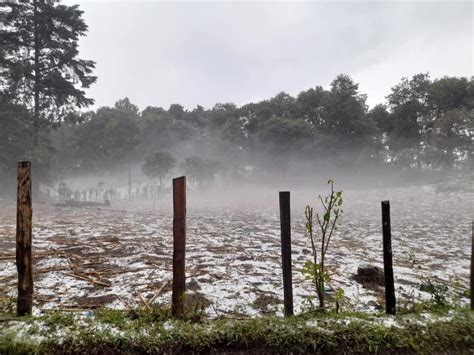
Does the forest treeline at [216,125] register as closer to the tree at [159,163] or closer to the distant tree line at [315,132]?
the distant tree line at [315,132]

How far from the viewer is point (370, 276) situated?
360 centimetres

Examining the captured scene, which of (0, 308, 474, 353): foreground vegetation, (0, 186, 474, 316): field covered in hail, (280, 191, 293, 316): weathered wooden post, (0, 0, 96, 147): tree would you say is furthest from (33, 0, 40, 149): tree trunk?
(280, 191, 293, 316): weathered wooden post

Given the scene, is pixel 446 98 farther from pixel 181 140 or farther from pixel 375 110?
pixel 181 140

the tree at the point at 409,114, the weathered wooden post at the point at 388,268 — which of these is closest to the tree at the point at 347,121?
the tree at the point at 409,114

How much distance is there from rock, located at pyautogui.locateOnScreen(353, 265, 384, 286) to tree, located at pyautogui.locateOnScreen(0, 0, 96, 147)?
22.6 m

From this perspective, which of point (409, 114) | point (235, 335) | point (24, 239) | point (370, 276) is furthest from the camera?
point (409, 114)

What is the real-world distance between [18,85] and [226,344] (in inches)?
945

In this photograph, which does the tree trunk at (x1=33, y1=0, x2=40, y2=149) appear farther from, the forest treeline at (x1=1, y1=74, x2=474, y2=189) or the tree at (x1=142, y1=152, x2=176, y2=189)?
the tree at (x1=142, y1=152, x2=176, y2=189)

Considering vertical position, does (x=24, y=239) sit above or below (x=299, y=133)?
below

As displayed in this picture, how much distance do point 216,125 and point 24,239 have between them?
49.5 meters

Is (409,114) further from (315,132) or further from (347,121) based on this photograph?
(315,132)

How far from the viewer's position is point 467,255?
4957 millimetres

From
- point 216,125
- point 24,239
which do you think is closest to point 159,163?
point 216,125

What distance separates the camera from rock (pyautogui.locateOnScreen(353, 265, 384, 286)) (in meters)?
3.52
